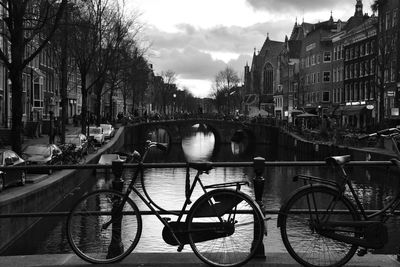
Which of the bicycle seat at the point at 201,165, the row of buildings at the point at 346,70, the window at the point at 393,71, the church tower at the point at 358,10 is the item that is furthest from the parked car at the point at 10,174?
the church tower at the point at 358,10

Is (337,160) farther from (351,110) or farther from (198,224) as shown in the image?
(351,110)

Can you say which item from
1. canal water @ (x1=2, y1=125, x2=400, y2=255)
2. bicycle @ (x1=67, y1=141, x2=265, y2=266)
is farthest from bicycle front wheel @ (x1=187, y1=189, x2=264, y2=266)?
canal water @ (x1=2, y1=125, x2=400, y2=255)

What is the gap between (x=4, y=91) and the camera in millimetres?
43094

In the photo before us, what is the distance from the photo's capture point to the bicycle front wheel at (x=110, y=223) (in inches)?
226

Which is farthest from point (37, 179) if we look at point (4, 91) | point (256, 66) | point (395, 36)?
point (256, 66)

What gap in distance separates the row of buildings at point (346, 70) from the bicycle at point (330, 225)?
4190 cm

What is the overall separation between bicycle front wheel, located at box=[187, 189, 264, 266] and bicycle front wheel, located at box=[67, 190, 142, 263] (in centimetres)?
61

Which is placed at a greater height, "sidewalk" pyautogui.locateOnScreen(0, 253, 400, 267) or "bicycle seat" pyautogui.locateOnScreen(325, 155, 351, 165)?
"bicycle seat" pyautogui.locateOnScreen(325, 155, 351, 165)

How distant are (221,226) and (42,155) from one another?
19.9 m

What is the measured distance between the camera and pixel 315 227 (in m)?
5.70

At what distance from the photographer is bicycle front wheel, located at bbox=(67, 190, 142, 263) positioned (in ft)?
18.9

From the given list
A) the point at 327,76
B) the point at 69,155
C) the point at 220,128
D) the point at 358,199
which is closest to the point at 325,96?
the point at 327,76

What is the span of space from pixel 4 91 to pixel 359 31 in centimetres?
4297

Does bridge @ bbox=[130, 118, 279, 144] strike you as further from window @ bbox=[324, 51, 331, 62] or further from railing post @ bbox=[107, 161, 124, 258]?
railing post @ bbox=[107, 161, 124, 258]
